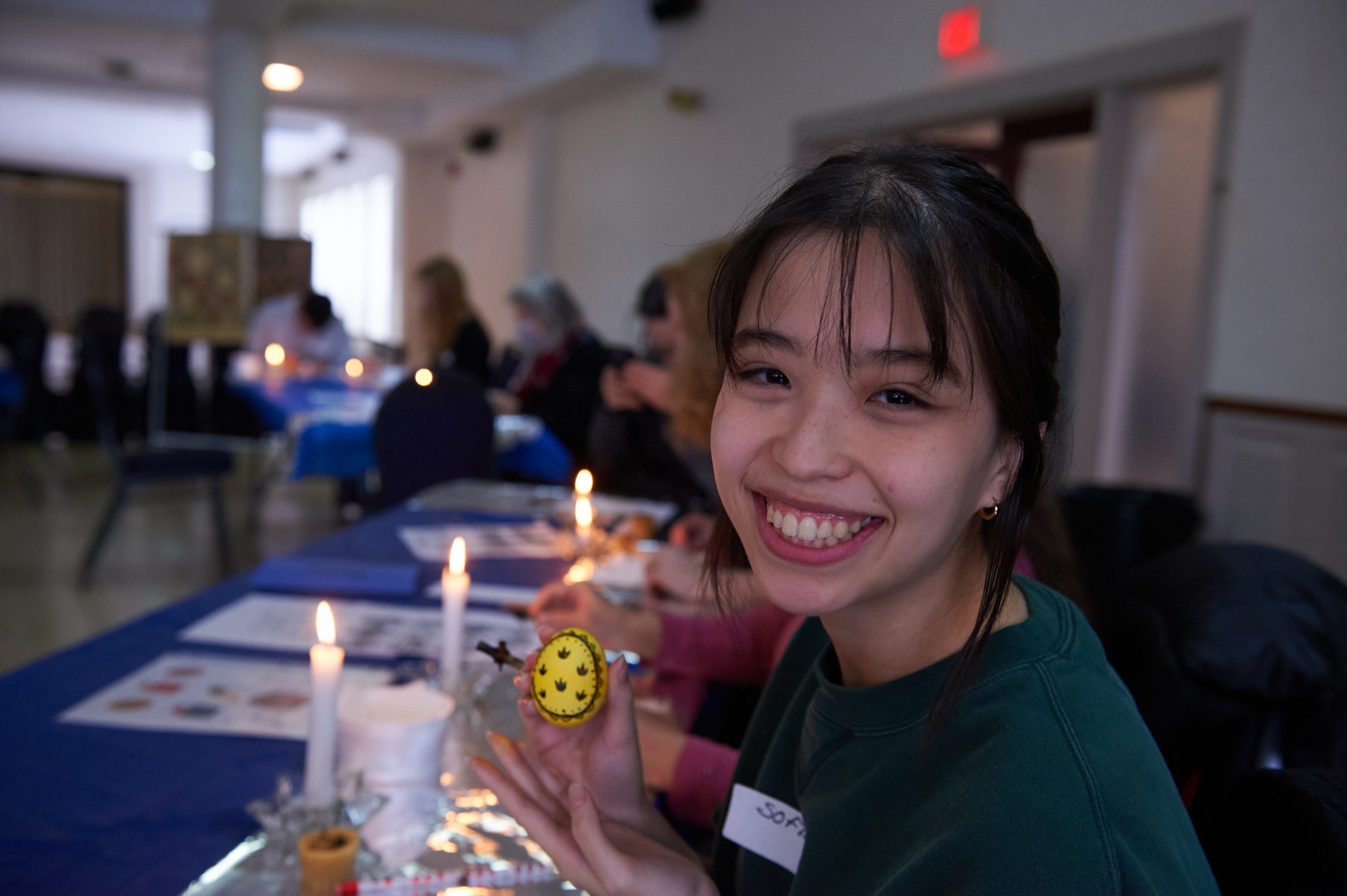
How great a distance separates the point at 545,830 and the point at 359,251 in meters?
15.2

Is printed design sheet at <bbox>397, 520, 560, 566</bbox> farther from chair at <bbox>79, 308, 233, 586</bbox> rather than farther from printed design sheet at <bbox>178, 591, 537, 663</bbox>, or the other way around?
chair at <bbox>79, 308, 233, 586</bbox>

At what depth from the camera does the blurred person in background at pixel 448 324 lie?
20.0 feet

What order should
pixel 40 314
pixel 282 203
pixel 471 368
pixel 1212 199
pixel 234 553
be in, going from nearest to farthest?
pixel 1212 199 < pixel 234 553 < pixel 471 368 < pixel 40 314 < pixel 282 203

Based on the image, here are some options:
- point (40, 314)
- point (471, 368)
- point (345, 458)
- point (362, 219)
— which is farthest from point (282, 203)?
point (345, 458)

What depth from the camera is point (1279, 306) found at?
3.35m

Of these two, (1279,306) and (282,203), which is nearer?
(1279,306)

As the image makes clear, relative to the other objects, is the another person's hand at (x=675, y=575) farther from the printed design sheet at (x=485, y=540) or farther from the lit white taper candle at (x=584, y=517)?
the printed design sheet at (x=485, y=540)

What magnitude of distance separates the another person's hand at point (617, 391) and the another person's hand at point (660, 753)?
1814 millimetres

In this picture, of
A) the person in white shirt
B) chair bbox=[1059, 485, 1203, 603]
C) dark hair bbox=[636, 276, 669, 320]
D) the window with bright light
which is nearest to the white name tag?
dark hair bbox=[636, 276, 669, 320]

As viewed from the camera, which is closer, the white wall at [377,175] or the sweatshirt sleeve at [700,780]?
the sweatshirt sleeve at [700,780]

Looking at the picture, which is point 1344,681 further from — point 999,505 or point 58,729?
point 58,729

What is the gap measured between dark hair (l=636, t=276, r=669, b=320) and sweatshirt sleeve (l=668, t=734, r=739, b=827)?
Result: 81.9 inches

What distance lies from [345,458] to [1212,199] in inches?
141

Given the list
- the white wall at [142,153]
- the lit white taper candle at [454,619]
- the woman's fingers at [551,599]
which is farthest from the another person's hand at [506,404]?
the white wall at [142,153]
